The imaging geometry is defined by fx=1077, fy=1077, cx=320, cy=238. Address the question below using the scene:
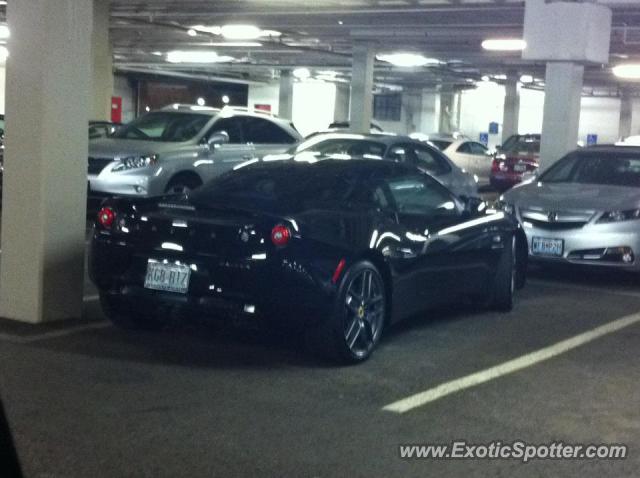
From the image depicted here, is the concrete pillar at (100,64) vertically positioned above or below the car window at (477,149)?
above

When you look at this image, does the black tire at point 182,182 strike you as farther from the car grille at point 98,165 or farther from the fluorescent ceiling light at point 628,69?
the fluorescent ceiling light at point 628,69

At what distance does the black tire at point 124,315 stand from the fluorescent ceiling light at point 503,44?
19.4 m

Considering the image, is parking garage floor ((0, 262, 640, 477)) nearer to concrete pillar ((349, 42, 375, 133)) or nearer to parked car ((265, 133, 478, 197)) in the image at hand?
parked car ((265, 133, 478, 197))

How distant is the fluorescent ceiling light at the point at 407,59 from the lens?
33719 millimetres

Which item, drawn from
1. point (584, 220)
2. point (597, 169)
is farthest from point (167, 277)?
point (597, 169)

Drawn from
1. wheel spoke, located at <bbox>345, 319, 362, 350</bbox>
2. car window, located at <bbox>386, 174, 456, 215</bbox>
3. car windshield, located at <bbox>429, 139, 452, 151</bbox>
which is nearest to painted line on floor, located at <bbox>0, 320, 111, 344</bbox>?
wheel spoke, located at <bbox>345, 319, 362, 350</bbox>

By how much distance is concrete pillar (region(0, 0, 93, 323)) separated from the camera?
800 cm

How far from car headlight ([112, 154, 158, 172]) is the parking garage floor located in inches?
234

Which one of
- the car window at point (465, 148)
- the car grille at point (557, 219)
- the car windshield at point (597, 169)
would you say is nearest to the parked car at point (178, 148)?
the car windshield at point (597, 169)

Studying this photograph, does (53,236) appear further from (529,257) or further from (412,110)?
(412,110)

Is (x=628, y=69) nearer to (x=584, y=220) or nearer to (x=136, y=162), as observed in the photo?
(x=136, y=162)

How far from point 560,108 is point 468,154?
941 centimetres

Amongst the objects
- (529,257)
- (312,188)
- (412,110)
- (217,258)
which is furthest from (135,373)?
(412,110)

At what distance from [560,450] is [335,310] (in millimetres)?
1930
